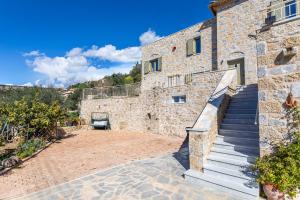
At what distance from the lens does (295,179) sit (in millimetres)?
3838

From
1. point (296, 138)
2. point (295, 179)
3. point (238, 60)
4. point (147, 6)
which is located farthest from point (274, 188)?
point (147, 6)

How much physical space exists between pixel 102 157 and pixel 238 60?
1027 centimetres

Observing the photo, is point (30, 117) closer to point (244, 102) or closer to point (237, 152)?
point (237, 152)

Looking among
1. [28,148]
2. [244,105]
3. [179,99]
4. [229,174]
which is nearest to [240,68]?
[179,99]

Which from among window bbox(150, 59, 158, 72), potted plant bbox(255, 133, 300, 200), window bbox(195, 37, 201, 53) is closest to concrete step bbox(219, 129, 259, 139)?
potted plant bbox(255, 133, 300, 200)

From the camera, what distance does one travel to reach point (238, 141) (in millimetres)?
5855

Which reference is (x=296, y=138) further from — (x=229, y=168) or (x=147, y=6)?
(x=147, y=6)

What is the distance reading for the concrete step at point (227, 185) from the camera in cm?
430

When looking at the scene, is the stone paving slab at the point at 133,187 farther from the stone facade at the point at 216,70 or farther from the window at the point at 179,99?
the window at the point at 179,99

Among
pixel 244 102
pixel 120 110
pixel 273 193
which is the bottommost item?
pixel 273 193

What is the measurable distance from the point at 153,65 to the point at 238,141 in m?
14.9

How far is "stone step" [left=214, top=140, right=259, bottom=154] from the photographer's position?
17.3 feet

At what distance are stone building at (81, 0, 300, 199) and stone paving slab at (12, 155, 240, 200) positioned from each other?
0.46 meters

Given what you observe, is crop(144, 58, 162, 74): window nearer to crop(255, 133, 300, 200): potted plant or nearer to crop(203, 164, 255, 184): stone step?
crop(203, 164, 255, 184): stone step
